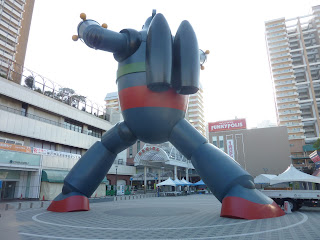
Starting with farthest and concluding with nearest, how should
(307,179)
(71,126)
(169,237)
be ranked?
1. (71,126)
2. (307,179)
3. (169,237)

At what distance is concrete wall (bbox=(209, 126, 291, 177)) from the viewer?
1933 inches

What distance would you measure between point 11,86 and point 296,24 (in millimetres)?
76186

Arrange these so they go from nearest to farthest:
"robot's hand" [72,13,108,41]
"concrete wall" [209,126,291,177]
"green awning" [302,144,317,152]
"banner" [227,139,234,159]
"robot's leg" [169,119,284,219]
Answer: "robot's leg" [169,119,284,219], "robot's hand" [72,13,108,41], "concrete wall" [209,126,291,177], "banner" [227,139,234,159], "green awning" [302,144,317,152]

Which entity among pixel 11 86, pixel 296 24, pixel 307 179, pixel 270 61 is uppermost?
pixel 296 24

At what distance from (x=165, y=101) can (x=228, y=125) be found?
1955 inches

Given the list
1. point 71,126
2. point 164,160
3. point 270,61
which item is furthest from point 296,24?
point 71,126

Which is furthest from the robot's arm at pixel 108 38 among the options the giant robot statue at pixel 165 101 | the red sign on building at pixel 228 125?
the red sign on building at pixel 228 125

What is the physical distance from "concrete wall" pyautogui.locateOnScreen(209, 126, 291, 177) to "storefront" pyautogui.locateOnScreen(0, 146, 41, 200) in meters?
39.8

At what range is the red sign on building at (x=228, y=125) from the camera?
180ft

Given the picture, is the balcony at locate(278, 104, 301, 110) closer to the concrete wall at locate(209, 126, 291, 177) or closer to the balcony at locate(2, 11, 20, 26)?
the concrete wall at locate(209, 126, 291, 177)

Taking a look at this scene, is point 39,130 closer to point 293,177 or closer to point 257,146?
point 293,177

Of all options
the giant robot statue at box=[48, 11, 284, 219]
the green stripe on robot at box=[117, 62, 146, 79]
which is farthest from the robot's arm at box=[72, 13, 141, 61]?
the green stripe on robot at box=[117, 62, 146, 79]

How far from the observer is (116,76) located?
9.83 meters

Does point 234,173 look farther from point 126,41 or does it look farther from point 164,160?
point 164,160
